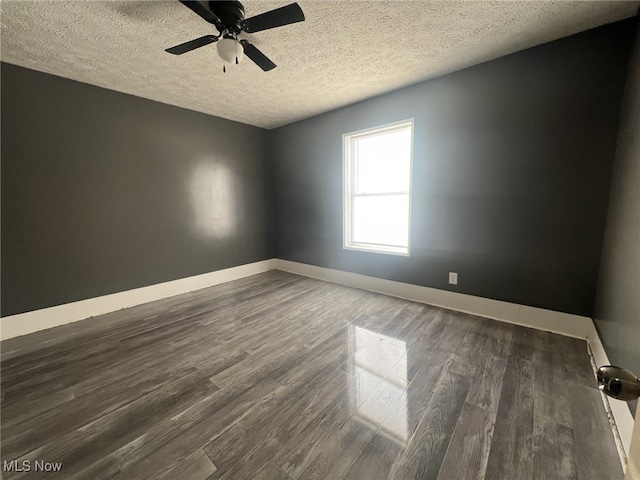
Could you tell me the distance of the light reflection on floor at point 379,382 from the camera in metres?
1.40

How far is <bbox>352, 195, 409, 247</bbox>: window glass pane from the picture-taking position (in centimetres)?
324

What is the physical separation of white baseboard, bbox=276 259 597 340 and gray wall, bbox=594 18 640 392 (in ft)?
0.77

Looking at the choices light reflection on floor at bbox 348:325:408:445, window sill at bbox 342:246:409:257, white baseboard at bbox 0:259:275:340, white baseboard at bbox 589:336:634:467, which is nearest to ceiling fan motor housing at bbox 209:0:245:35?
light reflection on floor at bbox 348:325:408:445

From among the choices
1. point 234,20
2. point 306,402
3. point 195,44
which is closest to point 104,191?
point 195,44

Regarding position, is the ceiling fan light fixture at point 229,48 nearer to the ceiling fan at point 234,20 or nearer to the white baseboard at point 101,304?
the ceiling fan at point 234,20

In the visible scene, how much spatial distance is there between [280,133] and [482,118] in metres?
3.11

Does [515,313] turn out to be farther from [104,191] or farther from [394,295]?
[104,191]

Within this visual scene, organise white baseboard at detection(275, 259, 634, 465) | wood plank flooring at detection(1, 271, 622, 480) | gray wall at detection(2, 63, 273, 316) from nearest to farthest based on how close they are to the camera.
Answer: wood plank flooring at detection(1, 271, 622, 480) → white baseboard at detection(275, 259, 634, 465) → gray wall at detection(2, 63, 273, 316)

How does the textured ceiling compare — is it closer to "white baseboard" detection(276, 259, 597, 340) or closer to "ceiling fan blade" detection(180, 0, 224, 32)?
"ceiling fan blade" detection(180, 0, 224, 32)

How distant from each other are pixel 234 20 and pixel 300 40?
0.59 metres

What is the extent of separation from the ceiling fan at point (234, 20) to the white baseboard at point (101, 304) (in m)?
2.77

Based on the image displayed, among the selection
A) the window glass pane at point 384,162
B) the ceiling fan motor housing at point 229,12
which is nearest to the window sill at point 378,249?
the window glass pane at point 384,162

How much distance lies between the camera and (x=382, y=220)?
11.4 feet

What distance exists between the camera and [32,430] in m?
1.38
